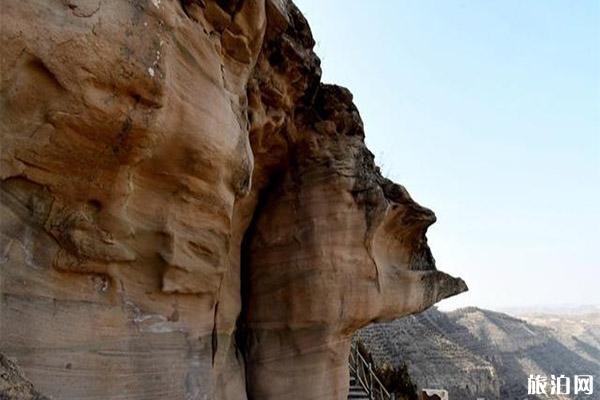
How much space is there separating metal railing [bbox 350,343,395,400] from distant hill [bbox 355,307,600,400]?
1.61 m

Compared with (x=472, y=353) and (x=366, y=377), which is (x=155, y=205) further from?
(x=472, y=353)

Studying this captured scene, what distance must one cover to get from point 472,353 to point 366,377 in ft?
53.0

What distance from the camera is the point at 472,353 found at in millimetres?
23547

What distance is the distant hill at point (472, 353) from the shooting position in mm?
17344

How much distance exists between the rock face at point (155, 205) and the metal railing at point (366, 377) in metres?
4.39

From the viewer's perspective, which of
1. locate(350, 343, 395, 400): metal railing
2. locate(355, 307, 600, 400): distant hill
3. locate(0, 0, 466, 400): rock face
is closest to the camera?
locate(0, 0, 466, 400): rock face

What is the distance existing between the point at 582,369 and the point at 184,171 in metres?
36.9

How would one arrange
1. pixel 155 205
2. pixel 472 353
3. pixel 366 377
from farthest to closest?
pixel 472 353 < pixel 366 377 < pixel 155 205

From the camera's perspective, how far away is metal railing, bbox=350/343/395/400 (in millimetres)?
8613

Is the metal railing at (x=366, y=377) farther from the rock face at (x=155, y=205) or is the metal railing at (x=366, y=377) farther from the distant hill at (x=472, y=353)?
the rock face at (x=155, y=205)

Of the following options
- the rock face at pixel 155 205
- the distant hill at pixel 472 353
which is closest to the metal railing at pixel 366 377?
the distant hill at pixel 472 353

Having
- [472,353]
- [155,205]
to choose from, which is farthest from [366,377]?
[472,353]

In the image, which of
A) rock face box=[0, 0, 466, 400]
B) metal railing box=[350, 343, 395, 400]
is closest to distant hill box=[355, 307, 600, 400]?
metal railing box=[350, 343, 395, 400]

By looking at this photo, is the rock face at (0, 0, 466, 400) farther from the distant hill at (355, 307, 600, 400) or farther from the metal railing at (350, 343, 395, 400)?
the distant hill at (355, 307, 600, 400)
